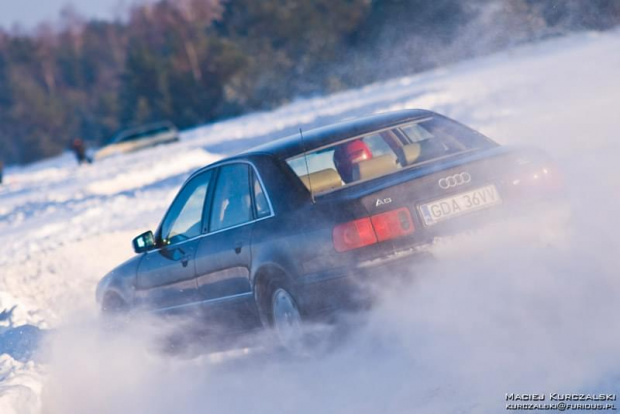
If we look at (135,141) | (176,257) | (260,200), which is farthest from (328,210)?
(135,141)

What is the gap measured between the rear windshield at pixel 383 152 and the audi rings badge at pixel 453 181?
44 centimetres

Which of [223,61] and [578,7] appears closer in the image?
[578,7]

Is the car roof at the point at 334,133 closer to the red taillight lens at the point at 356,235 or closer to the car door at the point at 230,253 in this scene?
the car door at the point at 230,253

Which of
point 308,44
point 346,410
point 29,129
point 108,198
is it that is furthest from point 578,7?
point 29,129

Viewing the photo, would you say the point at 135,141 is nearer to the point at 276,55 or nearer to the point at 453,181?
the point at 276,55

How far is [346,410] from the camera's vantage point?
5094mm

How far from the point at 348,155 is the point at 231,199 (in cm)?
83

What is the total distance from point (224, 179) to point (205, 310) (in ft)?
2.91

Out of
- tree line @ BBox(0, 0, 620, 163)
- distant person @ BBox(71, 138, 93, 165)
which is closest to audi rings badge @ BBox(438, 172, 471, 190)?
tree line @ BBox(0, 0, 620, 163)

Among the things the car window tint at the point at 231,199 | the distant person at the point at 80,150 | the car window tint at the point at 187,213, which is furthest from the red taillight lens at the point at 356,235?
the distant person at the point at 80,150

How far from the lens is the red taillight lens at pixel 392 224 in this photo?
18.6ft

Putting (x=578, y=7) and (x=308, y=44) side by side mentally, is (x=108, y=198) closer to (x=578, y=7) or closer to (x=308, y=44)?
(x=578, y=7)

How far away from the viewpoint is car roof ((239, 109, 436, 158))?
640 centimetres

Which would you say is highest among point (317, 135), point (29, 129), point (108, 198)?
point (29, 129)
